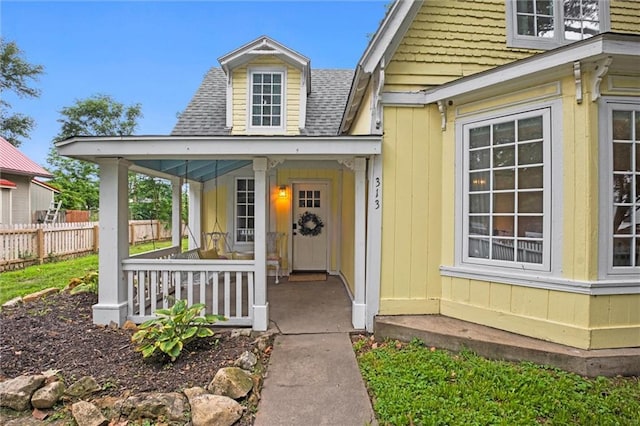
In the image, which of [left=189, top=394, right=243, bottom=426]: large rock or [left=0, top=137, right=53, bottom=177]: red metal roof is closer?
[left=189, top=394, right=243, bottom=426]: large rock

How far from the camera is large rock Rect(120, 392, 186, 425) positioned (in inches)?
99.0

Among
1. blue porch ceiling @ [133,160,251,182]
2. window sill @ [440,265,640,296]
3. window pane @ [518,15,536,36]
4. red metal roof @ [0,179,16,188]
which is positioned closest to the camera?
window sill @ [440,265,640,296]

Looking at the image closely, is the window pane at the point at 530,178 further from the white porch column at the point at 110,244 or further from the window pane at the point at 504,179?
the white porch column at the point at 110,244

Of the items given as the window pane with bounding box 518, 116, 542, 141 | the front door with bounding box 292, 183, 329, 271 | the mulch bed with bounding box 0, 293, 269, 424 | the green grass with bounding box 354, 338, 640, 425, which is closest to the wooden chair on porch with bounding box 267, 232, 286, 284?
the front door with bounding box 292, 183, 329, 271

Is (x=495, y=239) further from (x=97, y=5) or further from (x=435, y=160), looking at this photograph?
(x=97, y=5)

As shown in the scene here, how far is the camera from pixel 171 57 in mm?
22047

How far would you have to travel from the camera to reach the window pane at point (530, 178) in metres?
3.43

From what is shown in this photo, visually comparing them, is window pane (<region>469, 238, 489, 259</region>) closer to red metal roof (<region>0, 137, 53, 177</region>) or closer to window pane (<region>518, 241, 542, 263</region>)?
window pane (<region>518, 241, 542, 263</region>)

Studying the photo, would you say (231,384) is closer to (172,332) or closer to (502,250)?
(172,332)

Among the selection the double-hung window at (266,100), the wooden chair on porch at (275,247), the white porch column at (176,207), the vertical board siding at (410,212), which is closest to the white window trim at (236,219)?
the wooden chair on porch at (275,247)

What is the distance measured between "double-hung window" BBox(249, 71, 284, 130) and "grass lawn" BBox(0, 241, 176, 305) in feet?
12.6

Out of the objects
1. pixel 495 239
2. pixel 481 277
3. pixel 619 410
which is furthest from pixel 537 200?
pixel 619 410

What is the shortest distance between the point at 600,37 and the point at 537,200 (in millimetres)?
1562

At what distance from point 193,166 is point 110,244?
→ 210 centimetres
